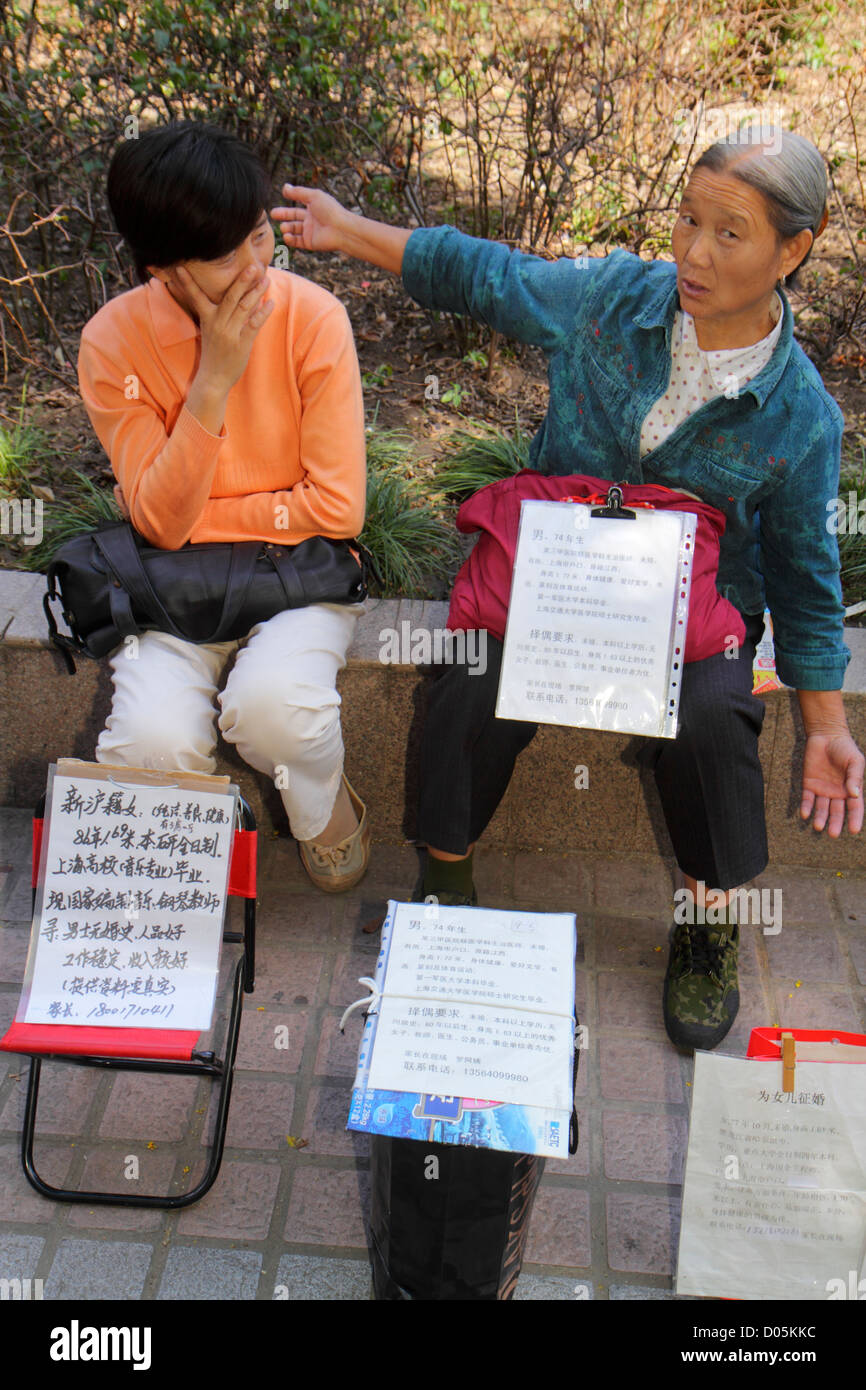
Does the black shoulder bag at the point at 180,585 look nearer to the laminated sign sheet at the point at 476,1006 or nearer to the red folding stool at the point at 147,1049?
the red folding stool at the point at 147,1049

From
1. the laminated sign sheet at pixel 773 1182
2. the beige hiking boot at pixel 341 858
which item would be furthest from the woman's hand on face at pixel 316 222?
the laminated sign sheet at pixel 773 1182

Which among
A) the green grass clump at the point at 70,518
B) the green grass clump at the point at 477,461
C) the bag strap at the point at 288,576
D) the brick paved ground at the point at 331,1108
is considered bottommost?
the brick paved ground at the point at 331,1108

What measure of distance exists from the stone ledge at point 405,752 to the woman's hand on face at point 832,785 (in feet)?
0.96

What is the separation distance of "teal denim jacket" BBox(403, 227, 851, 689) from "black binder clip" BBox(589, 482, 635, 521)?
0.20 metres

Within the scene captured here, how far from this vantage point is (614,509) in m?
2.45

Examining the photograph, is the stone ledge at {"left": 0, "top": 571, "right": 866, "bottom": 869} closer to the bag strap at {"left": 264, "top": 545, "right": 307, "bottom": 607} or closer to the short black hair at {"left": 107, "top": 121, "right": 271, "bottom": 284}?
the bag strap at {"left": 264, "top": 545, "right": 307, "bottom": 607}

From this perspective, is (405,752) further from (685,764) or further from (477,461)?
(477,461)

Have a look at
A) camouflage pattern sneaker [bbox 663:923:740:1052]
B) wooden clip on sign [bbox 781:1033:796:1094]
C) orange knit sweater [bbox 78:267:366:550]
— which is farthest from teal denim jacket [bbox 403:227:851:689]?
wooden clip on sign [bbox 781:1033:796:1094]

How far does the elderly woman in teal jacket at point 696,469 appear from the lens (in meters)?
2.48

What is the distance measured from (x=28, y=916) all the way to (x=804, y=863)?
6.90 ft

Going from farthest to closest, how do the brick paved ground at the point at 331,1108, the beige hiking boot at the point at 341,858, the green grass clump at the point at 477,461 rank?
the green grass clump at the point at 477,461 < the beige hiking boot at the point at 341,858 < the brick paved ground at the point at 331,1108

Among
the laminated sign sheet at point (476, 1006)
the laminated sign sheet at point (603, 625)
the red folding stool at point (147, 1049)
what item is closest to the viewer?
the laminated sign sheet at point (476, 1006)

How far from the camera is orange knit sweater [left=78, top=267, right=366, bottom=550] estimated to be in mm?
2539
